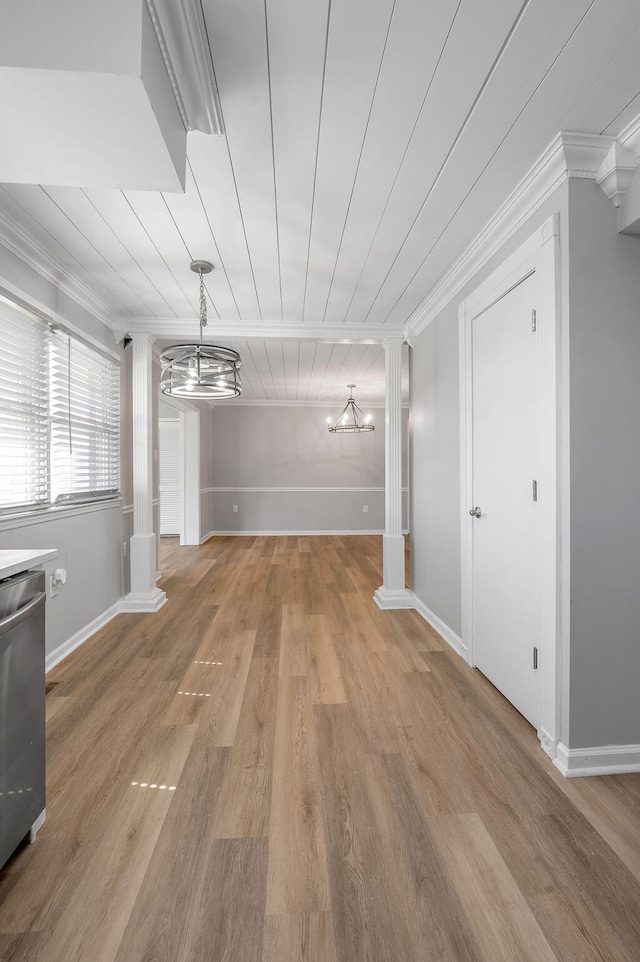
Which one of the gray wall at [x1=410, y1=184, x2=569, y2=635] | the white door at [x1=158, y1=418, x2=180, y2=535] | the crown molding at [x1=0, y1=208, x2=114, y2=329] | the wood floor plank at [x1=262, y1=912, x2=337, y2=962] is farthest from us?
the white door at [x1=158, y1=418, x2=180, y2=535]

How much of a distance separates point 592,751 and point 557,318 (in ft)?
5.37

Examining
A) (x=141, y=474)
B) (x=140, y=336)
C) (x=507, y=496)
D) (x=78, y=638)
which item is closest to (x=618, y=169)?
(x=507, y=496)

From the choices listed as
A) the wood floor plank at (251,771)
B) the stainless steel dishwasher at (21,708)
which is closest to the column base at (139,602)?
the wood floor plank at (251,771)

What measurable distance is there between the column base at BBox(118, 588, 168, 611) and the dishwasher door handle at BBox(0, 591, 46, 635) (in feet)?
7.80

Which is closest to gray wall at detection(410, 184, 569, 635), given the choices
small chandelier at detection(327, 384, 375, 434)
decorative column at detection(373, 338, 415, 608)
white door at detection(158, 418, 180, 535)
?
decorative column at detection(373, 338, 415, 608)

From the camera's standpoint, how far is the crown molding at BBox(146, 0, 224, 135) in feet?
3.64

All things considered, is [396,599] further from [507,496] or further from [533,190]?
[533,190]

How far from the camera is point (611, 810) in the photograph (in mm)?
1439

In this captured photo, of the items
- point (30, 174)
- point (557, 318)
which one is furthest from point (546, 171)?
point (30, 174)

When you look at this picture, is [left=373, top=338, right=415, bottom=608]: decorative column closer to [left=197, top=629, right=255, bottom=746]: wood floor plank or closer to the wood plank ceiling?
the wood plank ceiling

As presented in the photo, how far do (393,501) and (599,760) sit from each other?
7.59 feet

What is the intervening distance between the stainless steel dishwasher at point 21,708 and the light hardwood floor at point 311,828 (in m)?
0.16

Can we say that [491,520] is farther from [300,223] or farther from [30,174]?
[30,174]

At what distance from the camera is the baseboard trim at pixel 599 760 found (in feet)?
5.31
